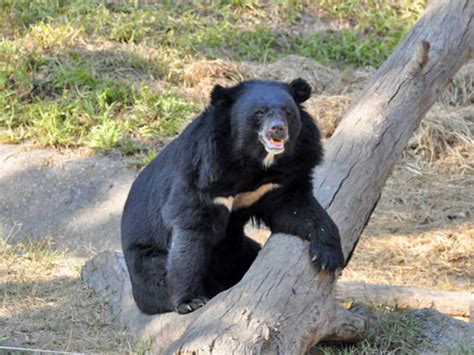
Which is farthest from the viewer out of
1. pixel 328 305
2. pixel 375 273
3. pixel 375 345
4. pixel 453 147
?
pixel 453 147

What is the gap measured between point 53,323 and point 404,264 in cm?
328

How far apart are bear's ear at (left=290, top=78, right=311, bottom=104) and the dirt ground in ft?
5.46

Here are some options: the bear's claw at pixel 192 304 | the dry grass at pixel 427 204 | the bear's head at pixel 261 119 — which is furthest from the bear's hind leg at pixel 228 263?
the dry grass at pixel 427 204

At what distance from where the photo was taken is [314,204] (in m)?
4.96

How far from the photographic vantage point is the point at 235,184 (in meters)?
4.96

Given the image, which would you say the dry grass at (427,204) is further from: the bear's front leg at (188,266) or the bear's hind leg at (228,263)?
the bear's front leg at (188,266)

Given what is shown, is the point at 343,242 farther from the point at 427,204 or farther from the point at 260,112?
the point at 427,204

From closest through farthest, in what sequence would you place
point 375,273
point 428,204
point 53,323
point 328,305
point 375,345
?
1. point 328,305
2. point 375,345
3. point 53,323
4. point 375,273
5. point 428,204

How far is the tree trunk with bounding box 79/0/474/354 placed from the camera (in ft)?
14.0

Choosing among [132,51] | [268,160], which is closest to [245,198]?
[268,160]

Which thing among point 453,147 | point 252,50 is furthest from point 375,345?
point 252,50

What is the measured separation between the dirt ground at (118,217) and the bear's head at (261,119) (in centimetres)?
130

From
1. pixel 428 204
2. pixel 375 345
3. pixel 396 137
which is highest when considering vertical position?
pixel 396 137

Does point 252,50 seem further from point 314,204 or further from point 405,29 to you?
point 314,204
